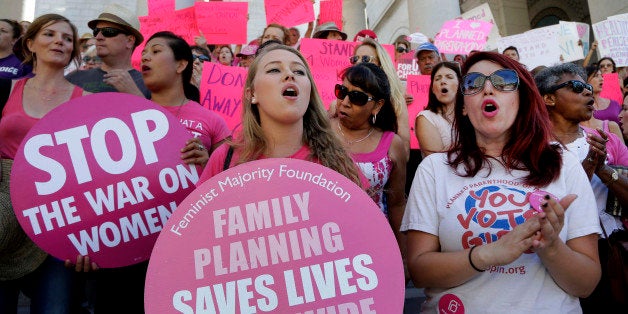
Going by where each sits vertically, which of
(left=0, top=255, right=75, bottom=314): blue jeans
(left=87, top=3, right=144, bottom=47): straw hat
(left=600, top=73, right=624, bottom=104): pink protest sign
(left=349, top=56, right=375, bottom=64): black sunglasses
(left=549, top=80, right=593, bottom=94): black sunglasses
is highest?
(left=87, top=3, right=144, bottom=47): straw hat

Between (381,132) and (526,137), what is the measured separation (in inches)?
41.4

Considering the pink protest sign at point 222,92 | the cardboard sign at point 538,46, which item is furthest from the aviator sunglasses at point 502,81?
the cardboard sign at point 538,46

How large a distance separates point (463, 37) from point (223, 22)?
3503 mm

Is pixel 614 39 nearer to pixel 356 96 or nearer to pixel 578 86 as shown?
pixel 578 86

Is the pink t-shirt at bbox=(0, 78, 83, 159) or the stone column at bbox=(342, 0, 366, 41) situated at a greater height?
the stone column at bbox=(342, 0, 366, 41)

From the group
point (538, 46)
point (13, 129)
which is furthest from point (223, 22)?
point (538, 46)

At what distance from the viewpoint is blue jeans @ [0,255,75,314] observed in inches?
85.4

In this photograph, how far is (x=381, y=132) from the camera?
281cm

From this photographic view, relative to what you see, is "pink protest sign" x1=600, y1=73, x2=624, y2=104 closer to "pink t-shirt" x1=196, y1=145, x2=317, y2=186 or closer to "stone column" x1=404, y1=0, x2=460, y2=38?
"stone column" x1=404, y1=0, x2=460, y2=38

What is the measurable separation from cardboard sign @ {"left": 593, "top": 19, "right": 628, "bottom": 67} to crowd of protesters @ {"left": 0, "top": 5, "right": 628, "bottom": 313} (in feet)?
13.6

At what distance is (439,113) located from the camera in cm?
356

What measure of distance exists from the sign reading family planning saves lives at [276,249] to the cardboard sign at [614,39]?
6.50 metres

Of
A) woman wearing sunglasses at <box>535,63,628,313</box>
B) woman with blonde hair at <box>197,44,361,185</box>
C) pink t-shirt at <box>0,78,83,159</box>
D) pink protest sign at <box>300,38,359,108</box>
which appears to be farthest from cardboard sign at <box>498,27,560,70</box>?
pink t-shirt at <box>0,78,83,159</box>

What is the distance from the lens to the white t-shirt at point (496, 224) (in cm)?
165
